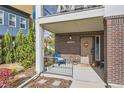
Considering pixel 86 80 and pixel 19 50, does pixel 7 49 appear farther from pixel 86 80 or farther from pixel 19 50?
pixel 86 80

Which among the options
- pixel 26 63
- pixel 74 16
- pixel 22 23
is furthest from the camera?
pixel 22 23

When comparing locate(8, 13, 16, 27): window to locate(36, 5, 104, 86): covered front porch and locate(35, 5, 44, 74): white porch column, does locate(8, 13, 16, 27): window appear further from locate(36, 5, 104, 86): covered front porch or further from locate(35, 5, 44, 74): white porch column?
locate(35, 5, 44, 74): white porch column

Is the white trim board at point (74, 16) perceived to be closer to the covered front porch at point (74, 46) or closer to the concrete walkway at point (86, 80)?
the covered front porch at point (74, 46)

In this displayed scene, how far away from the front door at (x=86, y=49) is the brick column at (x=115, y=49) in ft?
16.7

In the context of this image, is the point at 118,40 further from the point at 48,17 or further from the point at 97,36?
the point at 97,36

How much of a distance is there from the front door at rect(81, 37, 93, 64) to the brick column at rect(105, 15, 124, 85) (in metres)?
5.10

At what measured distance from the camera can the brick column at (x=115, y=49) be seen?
17.3ft

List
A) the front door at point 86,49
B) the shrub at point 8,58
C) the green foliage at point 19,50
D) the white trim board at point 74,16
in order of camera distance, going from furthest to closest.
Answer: the shrub at point 8,58 < the green foliage at point 19,50 < the front door at point 86,49 < the white trim board at point 74,16

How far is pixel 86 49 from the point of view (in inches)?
433

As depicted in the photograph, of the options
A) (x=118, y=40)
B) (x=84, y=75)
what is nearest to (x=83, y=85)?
(x=84, y=75)

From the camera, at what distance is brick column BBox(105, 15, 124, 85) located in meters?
5.28

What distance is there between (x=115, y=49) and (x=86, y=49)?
561 centimetres

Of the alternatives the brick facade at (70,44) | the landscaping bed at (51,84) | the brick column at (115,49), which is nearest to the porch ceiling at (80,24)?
the brick column at (115,49)

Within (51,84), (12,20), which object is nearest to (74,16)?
(51,84)
